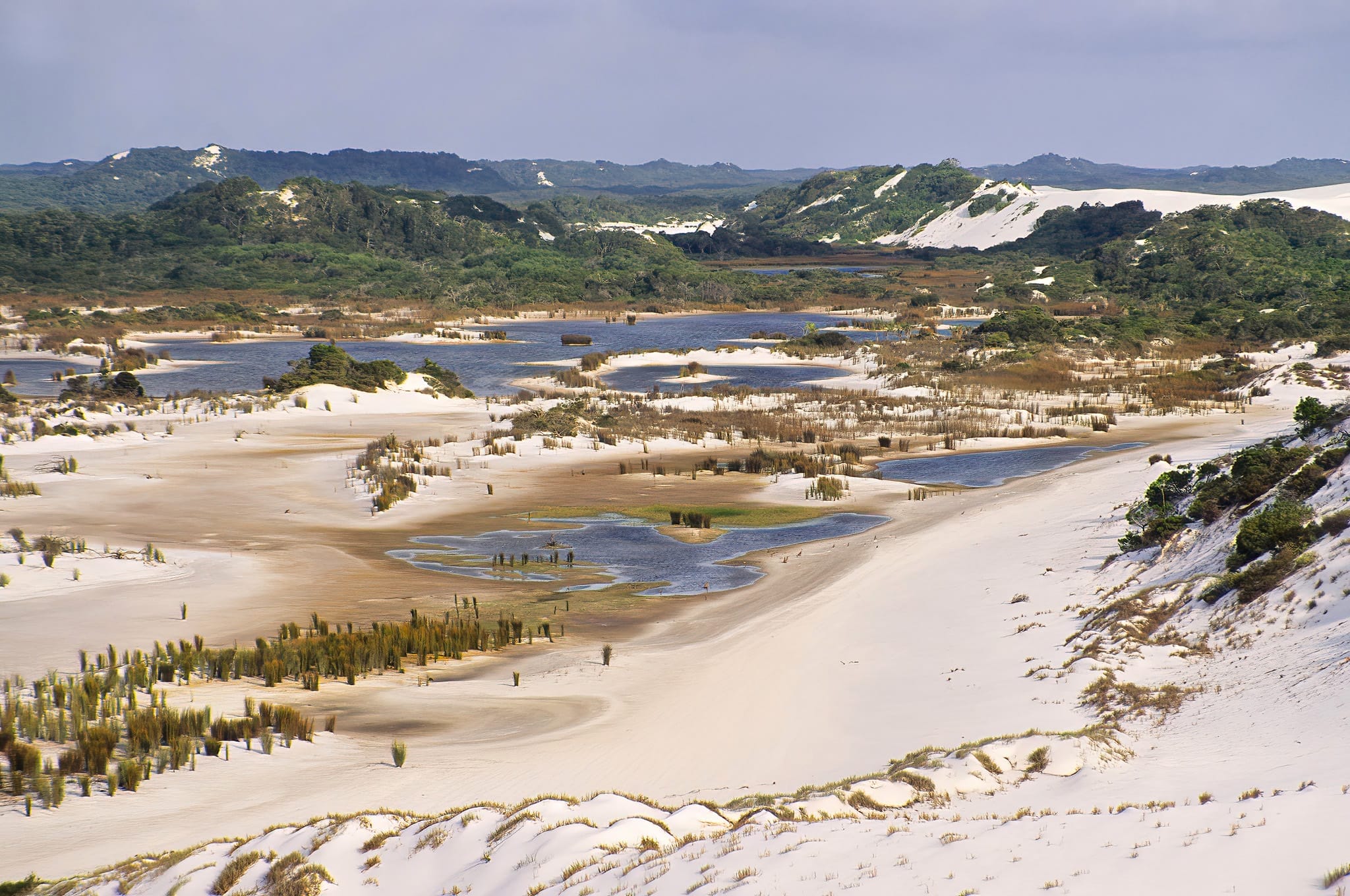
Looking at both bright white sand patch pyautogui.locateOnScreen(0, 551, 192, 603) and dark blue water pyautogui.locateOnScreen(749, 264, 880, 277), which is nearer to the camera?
bright white sand patch pyautogui.locateOnScreen(0, 551, 192, 603)

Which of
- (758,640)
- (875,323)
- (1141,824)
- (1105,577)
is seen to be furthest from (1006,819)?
(875,323)

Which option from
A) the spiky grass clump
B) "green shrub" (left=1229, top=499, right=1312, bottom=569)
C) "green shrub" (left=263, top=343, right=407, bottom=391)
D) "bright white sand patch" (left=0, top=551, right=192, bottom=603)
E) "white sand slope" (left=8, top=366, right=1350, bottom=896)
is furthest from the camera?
"green shrub" (left=263, top=343, right=407, bottom=391)

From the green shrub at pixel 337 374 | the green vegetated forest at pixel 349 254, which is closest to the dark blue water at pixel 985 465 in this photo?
the green shrub at pixel 337 374

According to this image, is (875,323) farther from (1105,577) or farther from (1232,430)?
(1105,577)

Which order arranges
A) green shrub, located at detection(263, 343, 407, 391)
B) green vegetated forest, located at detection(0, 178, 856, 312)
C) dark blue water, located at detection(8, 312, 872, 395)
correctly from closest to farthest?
1. green shrub, located at detection(263, 343, 407, 391)
2. dark blue water, located at detection(8, 312, 872, 395)
3. green vegetated forest, located at detection(0, 178, 856, 312)

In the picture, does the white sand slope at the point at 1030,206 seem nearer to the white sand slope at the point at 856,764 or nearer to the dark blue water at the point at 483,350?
the dark blue water at the point at 483,350

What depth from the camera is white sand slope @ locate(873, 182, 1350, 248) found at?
4537 inches

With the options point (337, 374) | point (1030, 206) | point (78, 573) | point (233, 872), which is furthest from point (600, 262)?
point (233, 872)

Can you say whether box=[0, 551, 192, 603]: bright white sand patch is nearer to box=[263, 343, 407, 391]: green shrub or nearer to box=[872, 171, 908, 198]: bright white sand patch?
box=[263, 343, 407, 391]: green shrub

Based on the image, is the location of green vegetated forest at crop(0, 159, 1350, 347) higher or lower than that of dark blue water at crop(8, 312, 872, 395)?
higher

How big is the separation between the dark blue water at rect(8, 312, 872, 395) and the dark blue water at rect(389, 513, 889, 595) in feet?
92.3

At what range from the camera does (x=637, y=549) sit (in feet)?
77.0

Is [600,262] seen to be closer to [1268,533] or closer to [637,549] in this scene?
[637,549]

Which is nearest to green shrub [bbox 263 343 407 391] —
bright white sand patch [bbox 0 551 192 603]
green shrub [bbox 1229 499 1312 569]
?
bright white sand patch [bbox 0 551 192 603]
